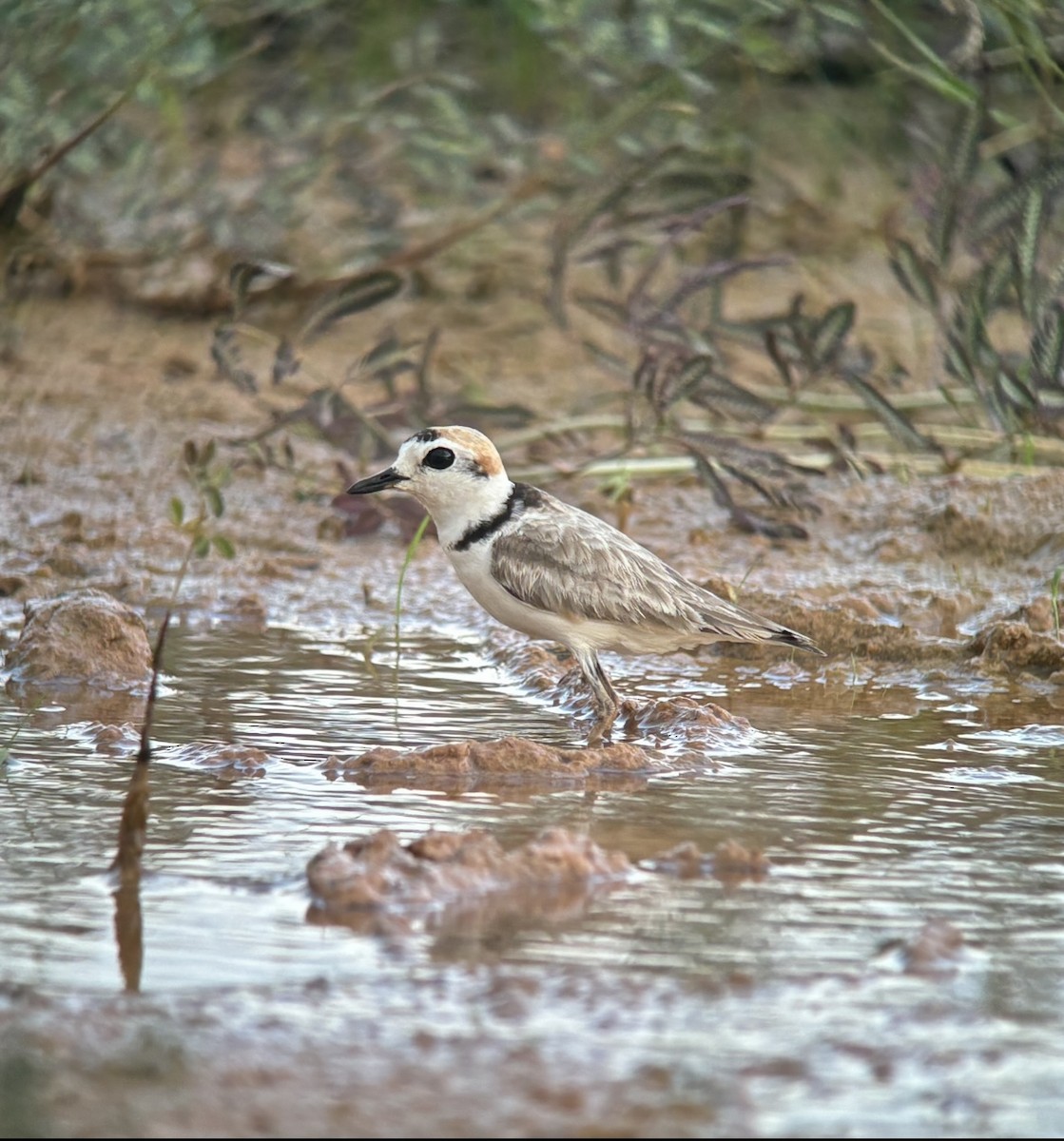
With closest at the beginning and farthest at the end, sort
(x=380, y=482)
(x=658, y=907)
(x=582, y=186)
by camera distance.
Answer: (x=658, y=907) → (x=380, y=482) → (x=582, y=186)

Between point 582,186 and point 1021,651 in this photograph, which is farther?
point 582,186

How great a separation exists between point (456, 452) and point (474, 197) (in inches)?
173

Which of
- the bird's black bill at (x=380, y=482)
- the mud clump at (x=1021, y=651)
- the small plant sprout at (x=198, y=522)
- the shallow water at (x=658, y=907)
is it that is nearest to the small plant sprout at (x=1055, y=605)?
the mud clump at (x=1021, y=651)

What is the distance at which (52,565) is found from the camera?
6941mm

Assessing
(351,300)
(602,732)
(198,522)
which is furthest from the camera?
(351,300)

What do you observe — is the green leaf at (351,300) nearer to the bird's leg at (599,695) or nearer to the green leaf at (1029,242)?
the bird's leg at (599,695)

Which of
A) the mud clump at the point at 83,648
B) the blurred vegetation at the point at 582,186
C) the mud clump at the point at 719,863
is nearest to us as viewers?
the mud clump at the point at 719,863

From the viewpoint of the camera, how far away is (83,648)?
18.2 feet

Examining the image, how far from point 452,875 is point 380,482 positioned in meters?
2.29

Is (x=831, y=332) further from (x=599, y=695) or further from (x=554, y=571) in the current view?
(x=599, y=695)

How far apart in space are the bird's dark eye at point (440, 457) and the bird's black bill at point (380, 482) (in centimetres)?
10

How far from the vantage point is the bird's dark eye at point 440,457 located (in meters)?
5.58

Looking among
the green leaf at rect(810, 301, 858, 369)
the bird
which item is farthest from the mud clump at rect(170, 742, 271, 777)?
the green leaf at rect(810, 301, 858, 369)

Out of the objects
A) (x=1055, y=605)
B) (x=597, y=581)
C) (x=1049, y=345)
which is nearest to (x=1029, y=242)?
(x=1049, y=345)
